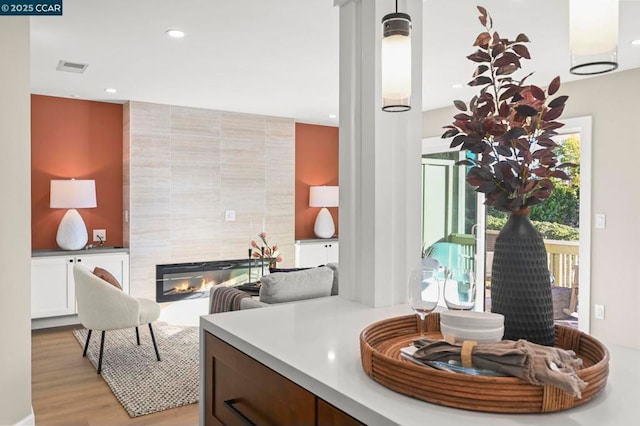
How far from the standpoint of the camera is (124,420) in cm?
294

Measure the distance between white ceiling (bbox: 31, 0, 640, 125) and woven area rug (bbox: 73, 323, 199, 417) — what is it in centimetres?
249

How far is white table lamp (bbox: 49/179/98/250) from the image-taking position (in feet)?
16.6

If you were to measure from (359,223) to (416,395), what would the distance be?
94cm

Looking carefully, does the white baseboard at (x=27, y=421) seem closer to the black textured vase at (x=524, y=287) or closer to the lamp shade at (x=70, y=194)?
the black textured vase at (x=524, y=287)

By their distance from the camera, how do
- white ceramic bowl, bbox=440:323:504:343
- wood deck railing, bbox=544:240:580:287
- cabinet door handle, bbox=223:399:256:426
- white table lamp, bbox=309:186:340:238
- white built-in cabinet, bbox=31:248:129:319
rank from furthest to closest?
white table lamp, bbox=309:186:340:238 < wood deck railing, bbox=544:240:580:287 < white built-in cabinet, bbox=31:248:129:319 < cabinet door handle, bbox=223:399:256:426 < white ceramic bowl, bbox=440:323:504:343

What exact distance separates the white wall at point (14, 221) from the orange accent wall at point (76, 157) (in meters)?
3.02

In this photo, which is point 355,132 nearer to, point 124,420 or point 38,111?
point 124,420

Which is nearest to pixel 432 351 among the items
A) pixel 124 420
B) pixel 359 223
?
pixel 359 223

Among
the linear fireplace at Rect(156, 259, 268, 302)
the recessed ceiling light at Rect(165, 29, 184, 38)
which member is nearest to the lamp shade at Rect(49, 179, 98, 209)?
the linear fireplace at Rect(156, 259, 268, 302)

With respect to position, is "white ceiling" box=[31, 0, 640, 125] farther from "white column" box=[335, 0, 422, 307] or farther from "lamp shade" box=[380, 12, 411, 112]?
"lamp shade" box=[380, 12, 411, 112]

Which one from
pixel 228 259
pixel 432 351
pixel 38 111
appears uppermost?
pixel 38 111

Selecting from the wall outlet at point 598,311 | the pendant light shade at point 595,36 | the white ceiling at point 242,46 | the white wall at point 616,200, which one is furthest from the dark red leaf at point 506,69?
the wall outlet at point 598,311

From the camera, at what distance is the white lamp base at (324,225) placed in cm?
705

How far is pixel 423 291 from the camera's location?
123 centimetres
